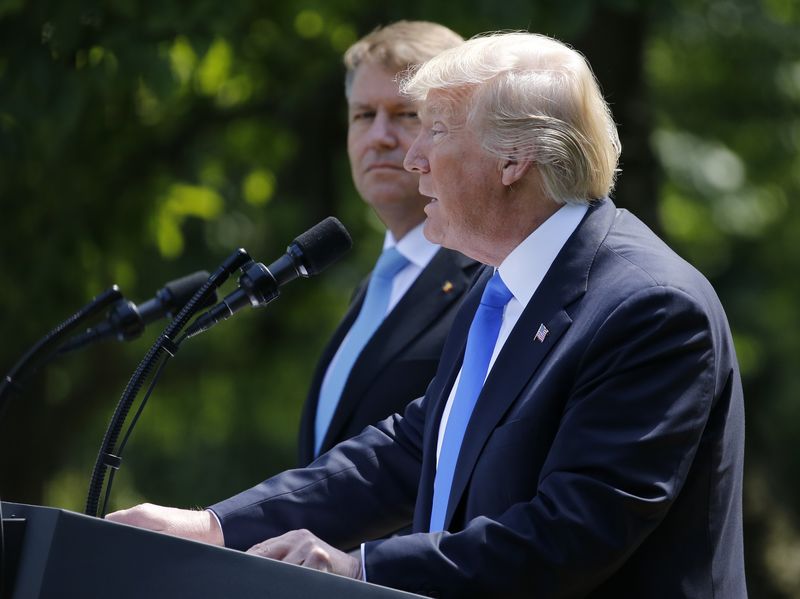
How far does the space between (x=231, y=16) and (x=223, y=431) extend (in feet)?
21.8

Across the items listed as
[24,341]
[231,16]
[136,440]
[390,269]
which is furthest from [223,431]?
[390,269]

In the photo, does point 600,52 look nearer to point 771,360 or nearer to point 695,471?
point 695,471

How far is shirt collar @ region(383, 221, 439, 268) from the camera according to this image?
4.03 meters

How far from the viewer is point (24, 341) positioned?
25.4 feet

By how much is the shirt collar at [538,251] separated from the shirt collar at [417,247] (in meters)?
1.24

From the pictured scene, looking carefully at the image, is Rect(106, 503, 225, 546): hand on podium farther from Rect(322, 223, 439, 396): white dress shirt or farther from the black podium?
Rect(322, 223, 439, 396): white dress shirt

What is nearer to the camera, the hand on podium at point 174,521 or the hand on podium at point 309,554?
the hand on podium at point 309,554

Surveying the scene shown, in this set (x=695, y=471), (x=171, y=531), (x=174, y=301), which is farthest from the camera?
(x=174, y=301)

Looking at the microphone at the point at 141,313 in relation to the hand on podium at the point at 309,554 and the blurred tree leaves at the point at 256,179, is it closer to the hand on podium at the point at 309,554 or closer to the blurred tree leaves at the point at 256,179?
the hand on podium at the point at 309,554

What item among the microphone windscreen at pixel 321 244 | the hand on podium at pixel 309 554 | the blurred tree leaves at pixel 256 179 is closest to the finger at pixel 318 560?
the hand on podium at pixel 309 554

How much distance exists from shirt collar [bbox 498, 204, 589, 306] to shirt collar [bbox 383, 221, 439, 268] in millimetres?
1236

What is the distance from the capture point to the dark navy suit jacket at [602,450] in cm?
232

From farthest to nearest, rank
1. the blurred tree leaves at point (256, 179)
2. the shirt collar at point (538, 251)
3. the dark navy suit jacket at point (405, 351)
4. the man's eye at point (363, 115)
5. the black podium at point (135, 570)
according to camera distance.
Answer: the blurred tree leaves at point (256, 179)
the man's eye at point (363, 115)
the dark navy suit jacket at point (405, 351)
the shirt collar at point (538, 251)
the black podium at point (135, 570)

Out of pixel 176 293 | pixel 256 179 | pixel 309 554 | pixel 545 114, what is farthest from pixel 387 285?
pixel 256 179
